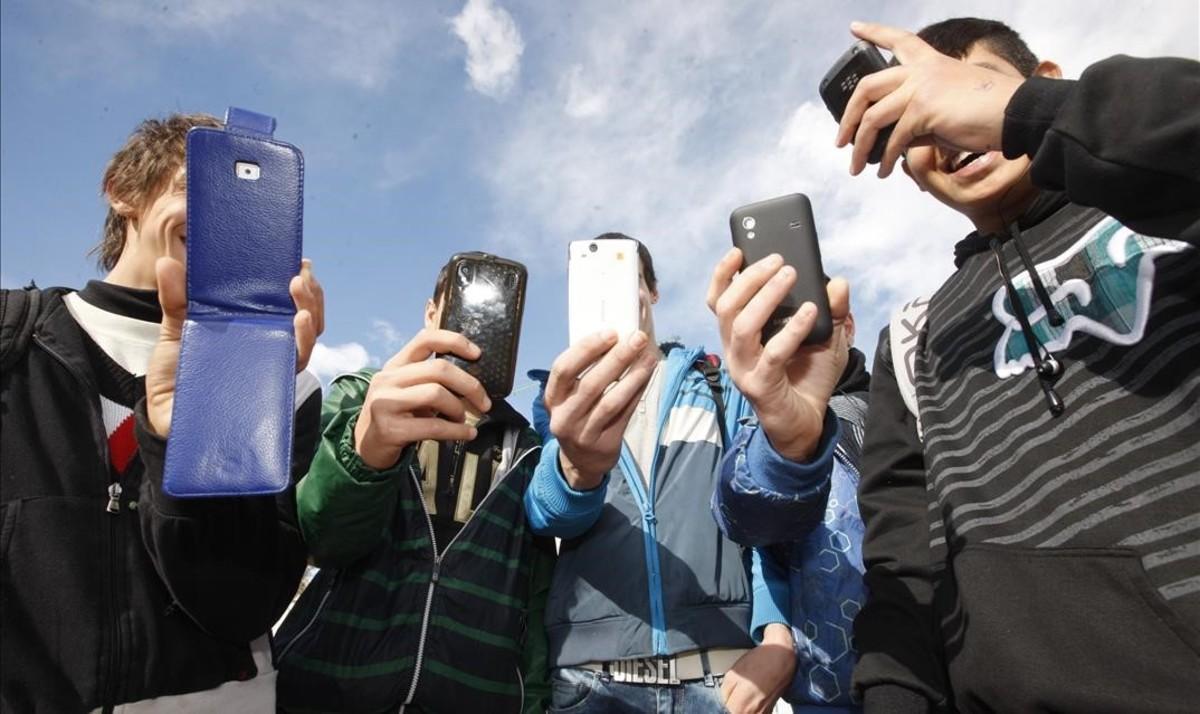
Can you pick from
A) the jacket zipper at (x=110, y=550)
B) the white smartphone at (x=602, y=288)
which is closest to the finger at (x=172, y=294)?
the jacket zipper at (x=110, y=550)

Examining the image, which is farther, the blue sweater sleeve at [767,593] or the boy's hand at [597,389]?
the blue sweater sleeve at [767,593]

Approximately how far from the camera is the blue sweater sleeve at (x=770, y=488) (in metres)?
1.91

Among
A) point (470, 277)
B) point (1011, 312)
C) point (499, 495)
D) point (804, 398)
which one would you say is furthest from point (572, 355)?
point (1011, 312)

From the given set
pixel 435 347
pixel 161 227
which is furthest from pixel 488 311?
pixel 161 227

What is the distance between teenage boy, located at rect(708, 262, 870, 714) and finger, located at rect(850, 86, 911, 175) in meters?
0.36

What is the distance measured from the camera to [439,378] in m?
1.72

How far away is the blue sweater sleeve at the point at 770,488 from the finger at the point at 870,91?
0.84 meters

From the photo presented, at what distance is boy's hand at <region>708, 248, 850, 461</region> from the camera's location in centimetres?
162

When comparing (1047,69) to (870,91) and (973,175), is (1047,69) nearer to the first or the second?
(973,175)

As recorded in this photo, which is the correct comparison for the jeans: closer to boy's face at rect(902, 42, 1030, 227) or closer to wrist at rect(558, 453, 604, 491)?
wrist at rect(558, 453, 604, 491)

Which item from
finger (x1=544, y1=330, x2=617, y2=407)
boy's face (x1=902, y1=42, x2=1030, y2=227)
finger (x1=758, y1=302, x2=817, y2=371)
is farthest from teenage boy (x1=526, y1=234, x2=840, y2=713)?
boy's face (x1=902, y1=42, x2=1030, y2=227)

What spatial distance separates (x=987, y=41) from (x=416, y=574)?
9.41 feet

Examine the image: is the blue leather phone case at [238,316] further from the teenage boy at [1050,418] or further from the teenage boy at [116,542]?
the teenage boy at [1050,418]

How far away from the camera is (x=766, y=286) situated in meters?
1.64
